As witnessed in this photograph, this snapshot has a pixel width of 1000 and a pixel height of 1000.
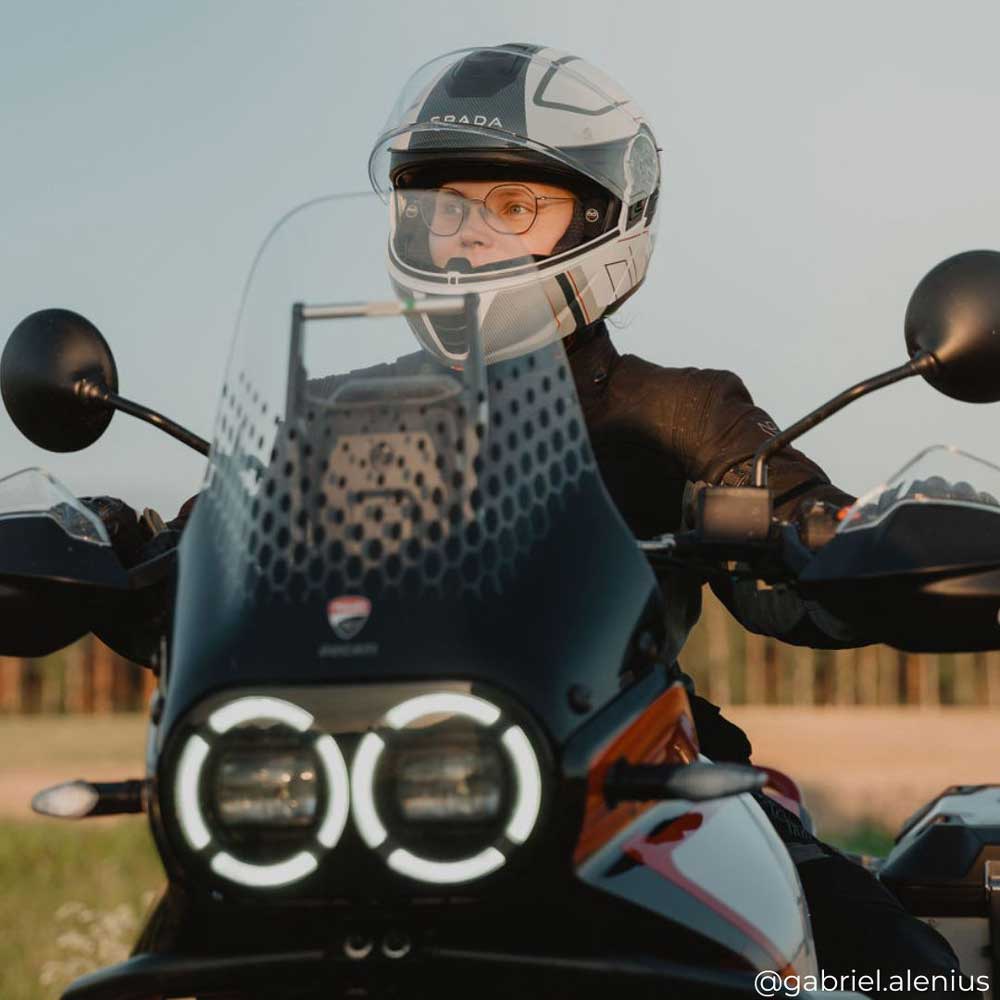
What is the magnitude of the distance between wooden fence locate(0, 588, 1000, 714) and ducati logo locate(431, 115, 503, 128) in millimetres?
19407

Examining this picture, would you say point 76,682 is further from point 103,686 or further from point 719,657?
point 719,657

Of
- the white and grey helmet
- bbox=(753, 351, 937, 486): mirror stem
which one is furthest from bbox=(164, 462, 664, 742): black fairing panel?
the white and grey helmet

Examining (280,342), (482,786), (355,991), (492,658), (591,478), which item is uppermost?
(280,342)

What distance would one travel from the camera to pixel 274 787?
1.95 metres

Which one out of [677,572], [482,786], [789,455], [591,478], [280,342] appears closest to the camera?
[482,786]

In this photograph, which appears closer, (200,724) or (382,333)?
(200,724)

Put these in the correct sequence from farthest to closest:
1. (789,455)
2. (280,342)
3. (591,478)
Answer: (789,455), (280,342), (591,478)

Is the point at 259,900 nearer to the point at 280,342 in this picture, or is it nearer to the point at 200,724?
the point at 200,724

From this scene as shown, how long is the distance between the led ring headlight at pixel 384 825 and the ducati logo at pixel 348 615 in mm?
101

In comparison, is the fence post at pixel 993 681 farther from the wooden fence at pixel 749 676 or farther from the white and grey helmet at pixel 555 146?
the white and grey helmet at pixel 555 146

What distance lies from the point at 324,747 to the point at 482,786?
0.16m

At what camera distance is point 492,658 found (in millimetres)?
1966

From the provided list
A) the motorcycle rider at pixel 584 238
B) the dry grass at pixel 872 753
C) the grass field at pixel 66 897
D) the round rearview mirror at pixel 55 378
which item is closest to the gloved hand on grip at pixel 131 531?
the round rearview mirror at pixel 55 378

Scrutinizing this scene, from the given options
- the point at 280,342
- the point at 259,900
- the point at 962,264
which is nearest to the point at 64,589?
the point at 280,342
